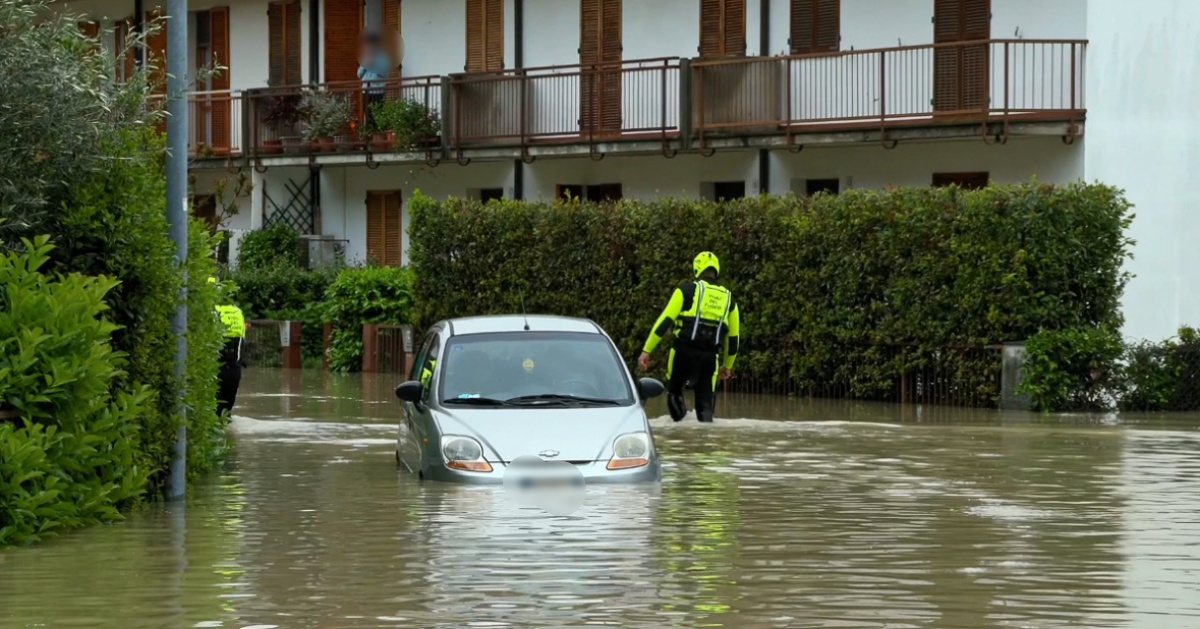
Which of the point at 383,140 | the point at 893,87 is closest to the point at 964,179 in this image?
the point at 893,87

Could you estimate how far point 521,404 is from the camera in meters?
14.6

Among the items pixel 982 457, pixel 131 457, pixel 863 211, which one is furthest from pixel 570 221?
pixel 131 457

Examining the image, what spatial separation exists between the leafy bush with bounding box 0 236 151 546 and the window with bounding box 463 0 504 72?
2562cm

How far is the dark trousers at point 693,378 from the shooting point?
20.0 meters

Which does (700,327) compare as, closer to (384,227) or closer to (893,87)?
(893,87)

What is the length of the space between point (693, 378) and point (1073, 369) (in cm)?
543

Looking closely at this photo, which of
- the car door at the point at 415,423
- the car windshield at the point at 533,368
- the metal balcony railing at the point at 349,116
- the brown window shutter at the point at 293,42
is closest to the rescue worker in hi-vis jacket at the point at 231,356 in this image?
the car door at the point at 415,423

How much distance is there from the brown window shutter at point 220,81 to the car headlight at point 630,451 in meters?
28.2

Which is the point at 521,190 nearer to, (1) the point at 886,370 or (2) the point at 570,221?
(2) the point at 570,221

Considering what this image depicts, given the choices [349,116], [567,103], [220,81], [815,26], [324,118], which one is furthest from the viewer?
[220,81]

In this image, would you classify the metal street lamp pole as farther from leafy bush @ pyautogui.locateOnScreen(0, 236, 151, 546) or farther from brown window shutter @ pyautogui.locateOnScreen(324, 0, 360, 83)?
brown window shutter @ pyautogui.locateOnScreen(324, 0, 360, 83)

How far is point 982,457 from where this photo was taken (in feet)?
57.6

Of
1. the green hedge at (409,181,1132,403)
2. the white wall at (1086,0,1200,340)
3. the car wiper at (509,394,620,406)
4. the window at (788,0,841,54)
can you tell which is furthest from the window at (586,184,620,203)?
the car wiper at (509,394,620,406)

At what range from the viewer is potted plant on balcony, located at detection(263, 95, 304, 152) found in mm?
39750
